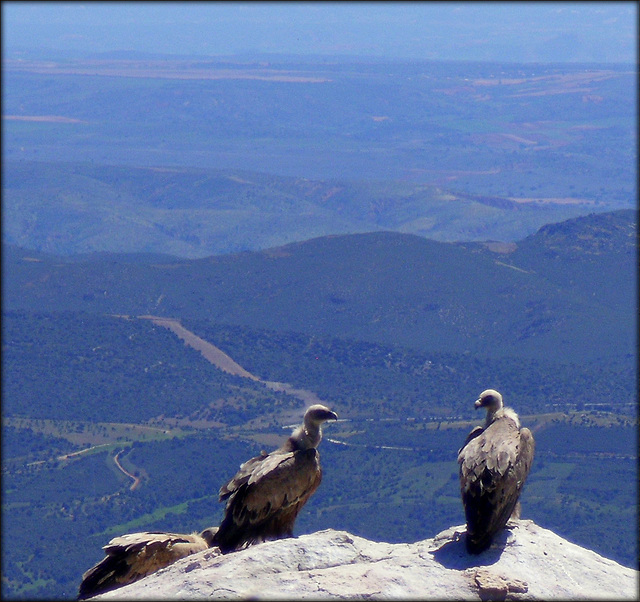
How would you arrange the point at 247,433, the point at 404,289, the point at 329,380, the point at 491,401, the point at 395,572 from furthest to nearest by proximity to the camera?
the point at 404,289, the point at 329,380, the point at 247,433, the point at 491,401, the point at 395,572

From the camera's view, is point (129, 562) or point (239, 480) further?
point (239, 480)

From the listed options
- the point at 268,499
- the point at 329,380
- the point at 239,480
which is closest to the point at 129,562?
the point at 239,480

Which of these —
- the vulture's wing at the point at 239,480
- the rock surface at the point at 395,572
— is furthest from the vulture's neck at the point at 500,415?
the vulture's wing at the point at 239,480

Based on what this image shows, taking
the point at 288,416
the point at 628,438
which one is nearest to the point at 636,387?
the point at 628,438

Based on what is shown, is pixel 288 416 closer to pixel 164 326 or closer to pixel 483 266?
pixel 164 326

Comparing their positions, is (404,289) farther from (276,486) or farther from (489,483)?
(489,483)

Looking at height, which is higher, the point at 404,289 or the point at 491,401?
the point at 491,401

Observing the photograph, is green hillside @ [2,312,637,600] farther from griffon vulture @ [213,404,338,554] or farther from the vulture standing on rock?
the vulture standing on rock
